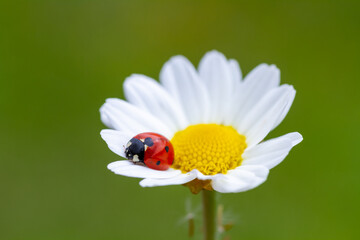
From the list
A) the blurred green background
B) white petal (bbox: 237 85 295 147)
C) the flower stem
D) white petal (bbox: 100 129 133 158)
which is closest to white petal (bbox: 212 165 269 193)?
the flower stem

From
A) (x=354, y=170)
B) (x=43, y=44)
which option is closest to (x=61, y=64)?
(x=43, y=44)

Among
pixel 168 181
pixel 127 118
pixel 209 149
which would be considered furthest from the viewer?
pixel 127 118

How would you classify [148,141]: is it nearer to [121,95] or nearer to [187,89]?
[187,89]

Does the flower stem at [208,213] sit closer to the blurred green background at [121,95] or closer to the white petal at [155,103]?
the white petal at [155,103]

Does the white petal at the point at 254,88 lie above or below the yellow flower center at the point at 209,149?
above

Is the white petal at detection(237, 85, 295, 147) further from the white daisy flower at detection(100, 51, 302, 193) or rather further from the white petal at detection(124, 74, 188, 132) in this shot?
the white petal at detection(124, 74, 188, 132)

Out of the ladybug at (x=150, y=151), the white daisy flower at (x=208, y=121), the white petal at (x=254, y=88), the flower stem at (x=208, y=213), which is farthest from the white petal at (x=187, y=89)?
the flower stem at (x=208, y=213)

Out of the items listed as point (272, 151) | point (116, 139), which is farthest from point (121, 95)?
point (272, 151)
